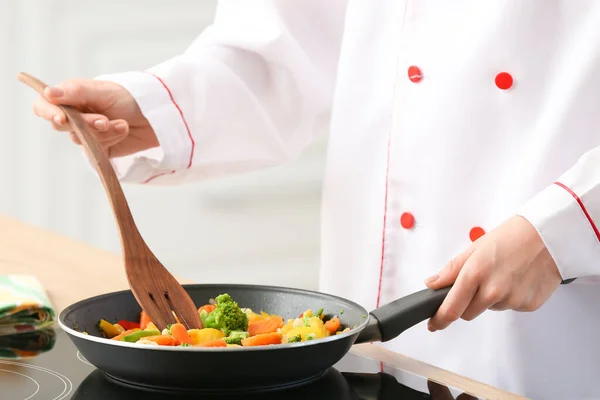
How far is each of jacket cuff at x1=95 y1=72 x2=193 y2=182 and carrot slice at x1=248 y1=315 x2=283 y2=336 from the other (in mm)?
452

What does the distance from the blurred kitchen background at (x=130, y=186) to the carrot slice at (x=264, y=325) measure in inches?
82.6

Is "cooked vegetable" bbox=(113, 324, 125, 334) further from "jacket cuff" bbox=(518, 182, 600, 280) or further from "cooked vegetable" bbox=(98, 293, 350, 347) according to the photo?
"jacket cuff" bbox=(518, 182, 600, 280)

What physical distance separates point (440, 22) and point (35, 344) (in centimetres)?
69

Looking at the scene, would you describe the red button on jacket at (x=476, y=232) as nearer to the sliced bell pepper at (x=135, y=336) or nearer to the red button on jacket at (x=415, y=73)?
the red button on jacket at (x=415, y=73)

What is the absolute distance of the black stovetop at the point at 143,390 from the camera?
2.55 ft

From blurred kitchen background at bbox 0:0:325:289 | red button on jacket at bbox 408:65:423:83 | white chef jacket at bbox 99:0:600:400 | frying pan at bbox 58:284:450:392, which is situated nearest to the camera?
frying pan at bbox 58:284:450:392

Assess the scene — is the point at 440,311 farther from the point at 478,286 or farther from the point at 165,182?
the point at 165,182

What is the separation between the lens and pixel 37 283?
1155 millimetres

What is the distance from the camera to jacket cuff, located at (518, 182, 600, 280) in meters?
0.90

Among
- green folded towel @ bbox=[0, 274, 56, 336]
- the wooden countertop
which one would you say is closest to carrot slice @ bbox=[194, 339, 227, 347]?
the wooden countertop

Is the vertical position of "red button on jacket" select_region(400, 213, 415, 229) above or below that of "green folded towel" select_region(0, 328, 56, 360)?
above

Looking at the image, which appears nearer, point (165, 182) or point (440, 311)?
point (440, 311)

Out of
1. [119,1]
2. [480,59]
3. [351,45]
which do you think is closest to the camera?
[480,59]

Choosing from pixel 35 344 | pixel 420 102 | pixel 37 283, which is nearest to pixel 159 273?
pixel 35 344
